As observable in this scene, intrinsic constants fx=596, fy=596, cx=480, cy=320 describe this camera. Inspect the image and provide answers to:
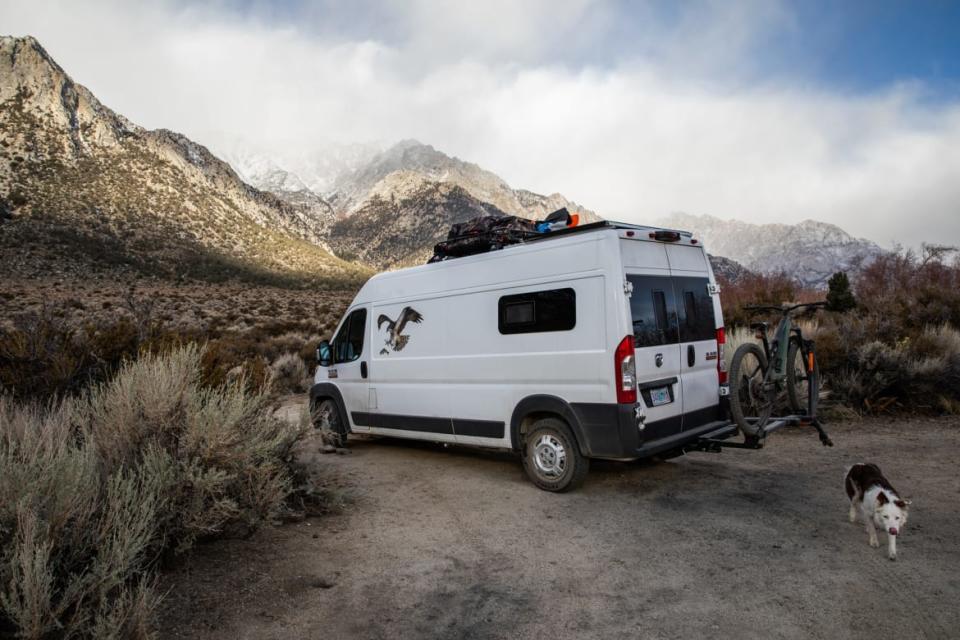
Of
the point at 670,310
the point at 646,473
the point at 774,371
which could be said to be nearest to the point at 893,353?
the point at 774,371

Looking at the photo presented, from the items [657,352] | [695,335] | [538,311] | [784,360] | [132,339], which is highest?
[538,311]

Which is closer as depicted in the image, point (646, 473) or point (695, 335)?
point (695, 335)

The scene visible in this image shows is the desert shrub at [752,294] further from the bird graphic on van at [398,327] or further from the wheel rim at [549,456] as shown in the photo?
the wheel rim at [549,456]

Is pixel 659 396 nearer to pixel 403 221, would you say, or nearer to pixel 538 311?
pixel 538 311

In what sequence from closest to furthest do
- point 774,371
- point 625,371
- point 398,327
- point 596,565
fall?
point 596,565 → point 625,371 → point 774,371 → point 398,327

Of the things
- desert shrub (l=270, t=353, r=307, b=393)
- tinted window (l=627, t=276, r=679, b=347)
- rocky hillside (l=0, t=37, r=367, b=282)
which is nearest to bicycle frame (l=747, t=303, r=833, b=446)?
tinted window (l=627, t=276, r=679, b=347)

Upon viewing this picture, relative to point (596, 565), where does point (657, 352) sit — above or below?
above

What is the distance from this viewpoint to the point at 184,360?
17.6 ft

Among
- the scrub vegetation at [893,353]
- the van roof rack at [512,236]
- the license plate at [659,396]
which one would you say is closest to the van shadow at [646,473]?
the license plate at [659,396]

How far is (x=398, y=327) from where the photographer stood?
7523 mm

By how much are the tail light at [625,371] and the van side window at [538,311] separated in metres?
0.54

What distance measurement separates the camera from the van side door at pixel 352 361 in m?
7.96

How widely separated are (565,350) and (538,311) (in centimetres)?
52

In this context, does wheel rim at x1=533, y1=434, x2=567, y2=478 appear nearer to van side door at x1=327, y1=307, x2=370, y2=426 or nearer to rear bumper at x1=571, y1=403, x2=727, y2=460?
rear bumper at x1=571, y1=403, x2=727, y2=460
